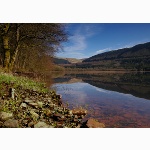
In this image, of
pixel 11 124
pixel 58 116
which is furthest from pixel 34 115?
pixel 11 124

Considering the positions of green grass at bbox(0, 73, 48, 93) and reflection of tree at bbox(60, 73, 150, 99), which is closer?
green grass at bbox(0, 73, 48, 93)

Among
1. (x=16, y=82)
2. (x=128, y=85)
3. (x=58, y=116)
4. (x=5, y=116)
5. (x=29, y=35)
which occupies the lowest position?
(x=128, y=85)

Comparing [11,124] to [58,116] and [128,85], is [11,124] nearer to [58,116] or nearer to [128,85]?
[58,116]

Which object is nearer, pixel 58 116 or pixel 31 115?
pixel 31 115

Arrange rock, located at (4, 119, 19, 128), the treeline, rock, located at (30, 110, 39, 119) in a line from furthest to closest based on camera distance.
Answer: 1. the treeline
2. rock, located at (30, 110, 39, 119)
3. rock, located at (4, 119, 19, 128)

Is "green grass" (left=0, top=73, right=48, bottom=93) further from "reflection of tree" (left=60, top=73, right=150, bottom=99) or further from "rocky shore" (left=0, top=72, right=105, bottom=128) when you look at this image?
"reflection of tree" (left=60, top=73, right=150, bottom=99)

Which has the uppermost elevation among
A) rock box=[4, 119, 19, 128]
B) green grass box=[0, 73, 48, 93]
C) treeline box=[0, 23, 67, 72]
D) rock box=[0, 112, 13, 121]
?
treeline box=[0, 23, 67, 72]

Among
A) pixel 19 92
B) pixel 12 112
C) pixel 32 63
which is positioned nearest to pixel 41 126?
pixel 12 112

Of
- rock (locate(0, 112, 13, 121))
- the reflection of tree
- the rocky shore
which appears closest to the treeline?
the reflection of tree

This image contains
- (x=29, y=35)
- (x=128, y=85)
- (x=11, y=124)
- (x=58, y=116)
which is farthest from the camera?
(x=128, y=85)
